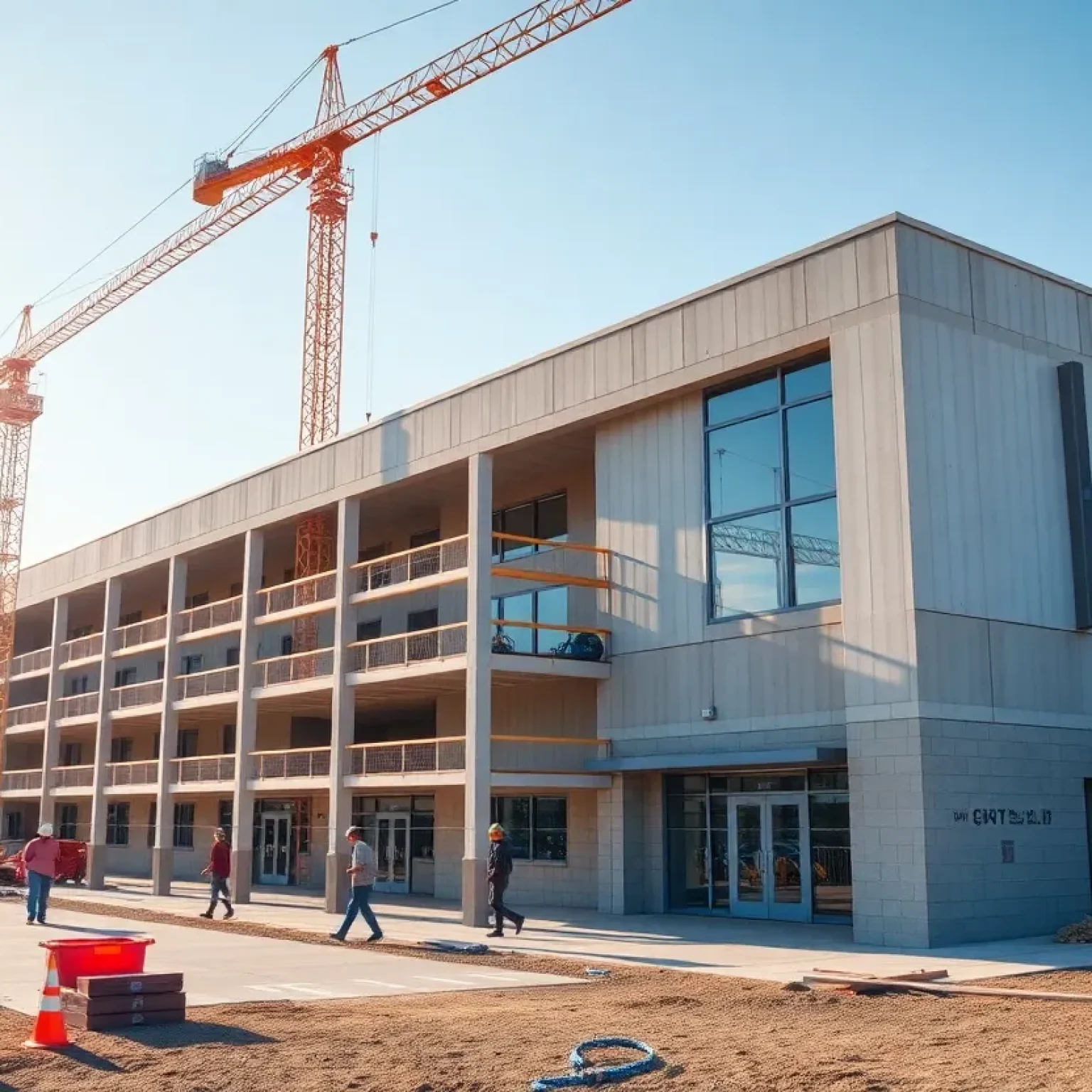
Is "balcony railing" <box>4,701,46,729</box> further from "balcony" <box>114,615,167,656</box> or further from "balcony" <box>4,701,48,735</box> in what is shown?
"balcony" <box>114,615,167,656</box>

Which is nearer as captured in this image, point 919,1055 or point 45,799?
point 919,1055

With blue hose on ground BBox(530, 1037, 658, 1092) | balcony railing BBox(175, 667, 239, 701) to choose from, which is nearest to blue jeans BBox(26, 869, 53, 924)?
balcony railing BBox(175, 667, 239, 701)

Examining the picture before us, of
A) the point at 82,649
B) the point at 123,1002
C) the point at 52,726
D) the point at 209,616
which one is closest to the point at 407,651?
the point at 209,616

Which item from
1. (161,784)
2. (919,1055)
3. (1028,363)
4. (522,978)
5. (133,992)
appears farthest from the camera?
(161,784)

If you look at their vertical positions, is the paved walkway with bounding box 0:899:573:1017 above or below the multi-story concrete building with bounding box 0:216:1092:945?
below

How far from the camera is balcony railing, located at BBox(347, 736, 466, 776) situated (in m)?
26.5

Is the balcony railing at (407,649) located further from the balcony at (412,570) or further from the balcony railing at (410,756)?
the balcony railing at (410,756)

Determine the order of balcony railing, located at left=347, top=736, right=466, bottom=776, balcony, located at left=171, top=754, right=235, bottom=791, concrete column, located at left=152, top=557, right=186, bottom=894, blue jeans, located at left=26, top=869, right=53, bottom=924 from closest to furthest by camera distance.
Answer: blue jeans, located at left=26, top=869, right=53, bottom=924, balcony railing, located at left=347, top=736, right=466, bottom=776, balcony, located at left=171, top=754, right=235, bottom=791, concrete column, located at left=152, top=557, right=186, bottom=894

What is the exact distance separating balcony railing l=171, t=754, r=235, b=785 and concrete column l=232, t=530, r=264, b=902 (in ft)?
4.26

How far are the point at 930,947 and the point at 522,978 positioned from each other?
637 centimetres

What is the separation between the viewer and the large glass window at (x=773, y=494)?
73.8ft

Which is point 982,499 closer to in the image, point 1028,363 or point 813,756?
point 1028,363

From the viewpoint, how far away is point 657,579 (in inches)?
1002

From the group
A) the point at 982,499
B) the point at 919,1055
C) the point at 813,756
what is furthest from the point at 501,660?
the point at 919,1055
